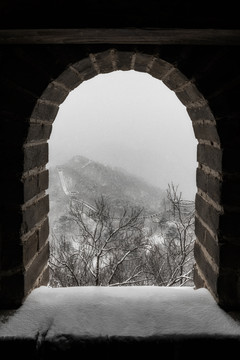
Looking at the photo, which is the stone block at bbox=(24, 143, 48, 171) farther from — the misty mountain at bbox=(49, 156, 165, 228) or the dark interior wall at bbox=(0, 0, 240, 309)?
the misty mountain at bbox=(49, 156, 165, 228)

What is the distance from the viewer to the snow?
1.29m

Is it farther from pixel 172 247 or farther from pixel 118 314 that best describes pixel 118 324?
pixel 172 247

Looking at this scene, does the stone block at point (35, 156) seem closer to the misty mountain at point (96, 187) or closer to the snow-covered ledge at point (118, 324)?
the snow-covered ledge at point (118, 324)

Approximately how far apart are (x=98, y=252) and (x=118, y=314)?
8761 millimetres

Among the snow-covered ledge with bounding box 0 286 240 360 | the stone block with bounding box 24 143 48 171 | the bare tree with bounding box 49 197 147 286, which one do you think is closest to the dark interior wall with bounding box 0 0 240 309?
the stone block with bounding box 24 143 48 171

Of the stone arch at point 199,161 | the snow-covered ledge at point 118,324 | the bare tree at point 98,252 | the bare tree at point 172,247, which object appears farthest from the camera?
the bare tree at point 172,247

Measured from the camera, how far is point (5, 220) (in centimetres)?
140

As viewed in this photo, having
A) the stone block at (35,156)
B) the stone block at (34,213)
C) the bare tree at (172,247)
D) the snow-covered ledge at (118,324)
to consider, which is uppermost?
the stone block at (35,156)

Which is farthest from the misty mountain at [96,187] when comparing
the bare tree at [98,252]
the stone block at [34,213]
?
the stone block at [34,213]

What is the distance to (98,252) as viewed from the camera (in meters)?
9.97

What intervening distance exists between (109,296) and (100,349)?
305 millimetres

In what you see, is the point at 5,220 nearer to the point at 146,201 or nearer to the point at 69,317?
the point at 69,317

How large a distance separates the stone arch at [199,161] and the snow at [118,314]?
0.09m

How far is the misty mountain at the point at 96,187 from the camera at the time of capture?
51.0 ft
